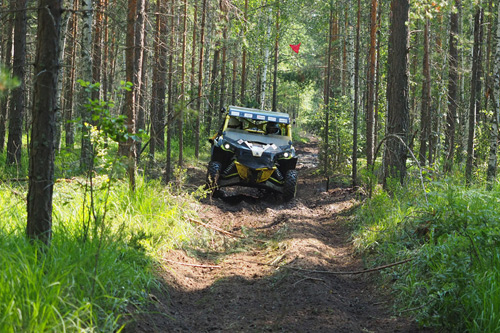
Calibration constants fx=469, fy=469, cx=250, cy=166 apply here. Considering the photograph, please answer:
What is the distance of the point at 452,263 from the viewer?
4.30 metres

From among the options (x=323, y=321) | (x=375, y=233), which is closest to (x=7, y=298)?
(x=323, y=321)

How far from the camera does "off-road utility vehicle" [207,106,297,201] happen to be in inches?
425

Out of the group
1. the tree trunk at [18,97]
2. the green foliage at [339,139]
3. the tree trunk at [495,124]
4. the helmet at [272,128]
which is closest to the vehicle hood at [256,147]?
the helmet at [272,128]

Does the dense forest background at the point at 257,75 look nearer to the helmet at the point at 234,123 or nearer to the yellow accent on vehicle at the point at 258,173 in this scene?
the helmet at the point at 234,123

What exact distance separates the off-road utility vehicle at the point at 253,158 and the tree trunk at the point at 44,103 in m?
6.38

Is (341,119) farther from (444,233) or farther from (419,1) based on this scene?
(444,233)

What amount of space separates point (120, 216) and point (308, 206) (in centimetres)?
660

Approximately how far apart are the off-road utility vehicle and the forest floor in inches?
55.8

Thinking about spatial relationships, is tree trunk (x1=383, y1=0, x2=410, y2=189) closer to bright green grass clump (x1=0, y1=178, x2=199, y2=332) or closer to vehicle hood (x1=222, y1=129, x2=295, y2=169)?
vehicle hood (x1=222, y1=129, x2=295, y2=169)

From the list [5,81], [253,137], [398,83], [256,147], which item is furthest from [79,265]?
[253,137]

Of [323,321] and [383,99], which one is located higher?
[383,99]

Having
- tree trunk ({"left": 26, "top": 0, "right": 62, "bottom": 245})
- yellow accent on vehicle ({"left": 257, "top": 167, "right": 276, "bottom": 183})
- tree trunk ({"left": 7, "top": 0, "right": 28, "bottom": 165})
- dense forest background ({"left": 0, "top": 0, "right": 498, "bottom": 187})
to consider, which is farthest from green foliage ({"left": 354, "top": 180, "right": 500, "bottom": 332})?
tree trunk ({"left": 7, "top": 0, "right": 28, "bottom": 165})

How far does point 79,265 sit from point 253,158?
718cm

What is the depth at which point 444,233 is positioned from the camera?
16.8 ft
